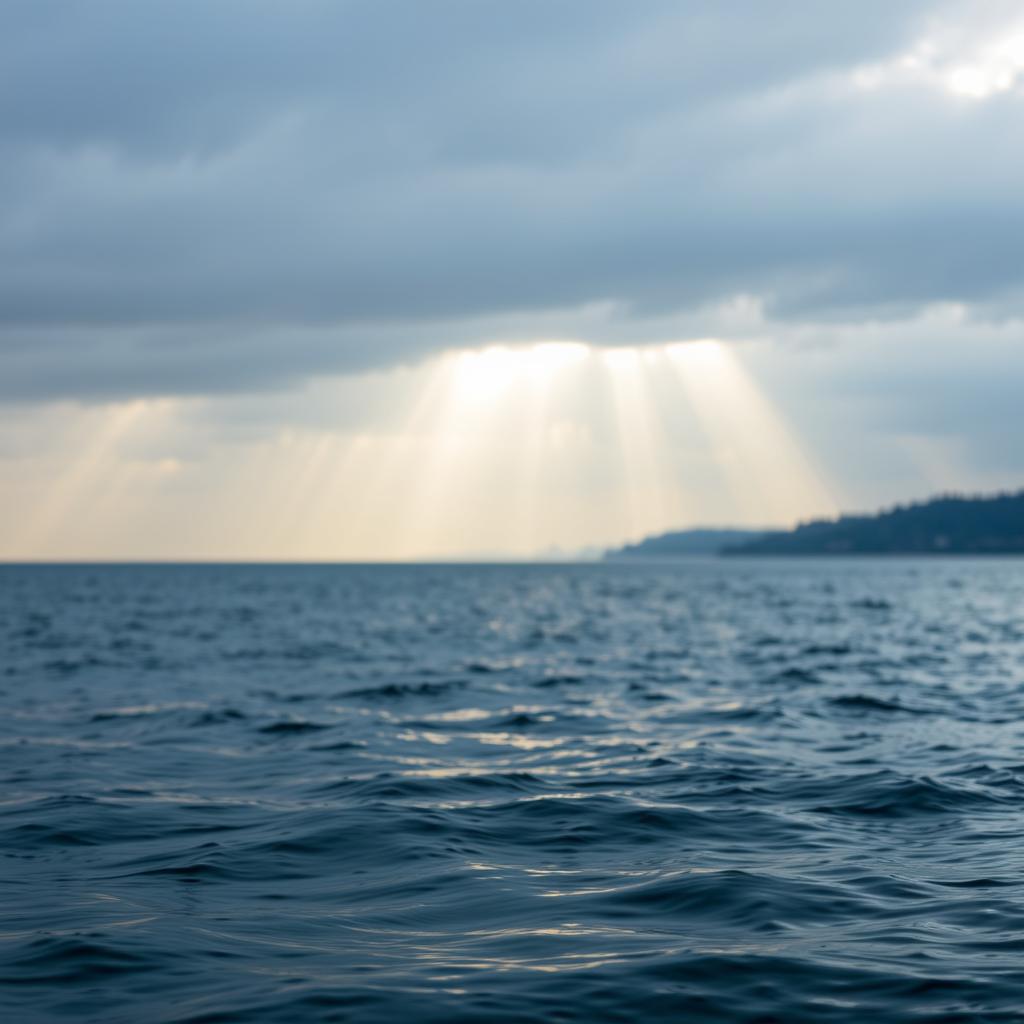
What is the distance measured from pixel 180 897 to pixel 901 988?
723 centimetres

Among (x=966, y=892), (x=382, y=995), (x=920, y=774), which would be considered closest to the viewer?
(x=382, y=995)

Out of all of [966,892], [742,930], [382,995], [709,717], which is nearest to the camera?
[382,995]

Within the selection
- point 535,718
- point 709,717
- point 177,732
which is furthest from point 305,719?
point 709,717

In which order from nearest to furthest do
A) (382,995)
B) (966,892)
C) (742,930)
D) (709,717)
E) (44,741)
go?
(382,995), (742,930), (966,892), (44,741), (709,717)

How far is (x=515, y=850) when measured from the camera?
14266 millimetres

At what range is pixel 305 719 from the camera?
2719 cm

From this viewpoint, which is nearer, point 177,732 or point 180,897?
point 180,897

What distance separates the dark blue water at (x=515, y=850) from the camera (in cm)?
927

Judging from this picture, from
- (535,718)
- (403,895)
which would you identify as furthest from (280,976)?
(535,718)

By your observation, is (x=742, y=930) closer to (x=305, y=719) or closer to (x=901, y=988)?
(x=901, y=988)

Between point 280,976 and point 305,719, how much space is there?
18006 millimetres

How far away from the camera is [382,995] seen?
355 inches

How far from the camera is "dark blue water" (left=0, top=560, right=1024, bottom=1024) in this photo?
9266 millimetres

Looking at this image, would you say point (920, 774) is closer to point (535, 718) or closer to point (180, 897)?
point (535, 718)
